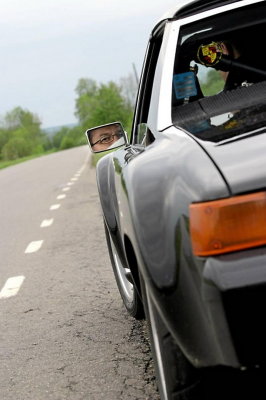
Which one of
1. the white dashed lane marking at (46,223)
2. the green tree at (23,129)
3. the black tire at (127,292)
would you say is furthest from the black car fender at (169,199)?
the green tree at (23,129)

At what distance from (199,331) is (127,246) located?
854mm

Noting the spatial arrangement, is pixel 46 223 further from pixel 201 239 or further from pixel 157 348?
pixel 201 239

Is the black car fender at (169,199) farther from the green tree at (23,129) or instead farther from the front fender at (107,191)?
the green tree at (23,129)

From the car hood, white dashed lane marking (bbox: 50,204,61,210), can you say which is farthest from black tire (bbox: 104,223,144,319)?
white dashed lane marking (bbox: 50,204,61,210)

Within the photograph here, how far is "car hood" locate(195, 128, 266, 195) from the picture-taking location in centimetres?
205

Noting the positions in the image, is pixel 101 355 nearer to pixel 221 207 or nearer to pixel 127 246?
pixel 127 246

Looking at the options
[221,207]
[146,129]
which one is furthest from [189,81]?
[221,207]

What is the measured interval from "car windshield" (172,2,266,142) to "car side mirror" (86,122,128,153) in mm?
546

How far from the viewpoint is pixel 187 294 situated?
2.09 meters

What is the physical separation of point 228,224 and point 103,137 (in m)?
2.22

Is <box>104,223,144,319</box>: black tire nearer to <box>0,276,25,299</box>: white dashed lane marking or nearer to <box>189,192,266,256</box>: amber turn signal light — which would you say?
<box>0,276,25,299</box>: white dashed lane marking

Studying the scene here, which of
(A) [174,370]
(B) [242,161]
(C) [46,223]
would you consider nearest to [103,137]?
(A) [174,370]

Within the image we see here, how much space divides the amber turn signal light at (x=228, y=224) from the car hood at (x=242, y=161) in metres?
0.03

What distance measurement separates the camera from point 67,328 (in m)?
4.65
